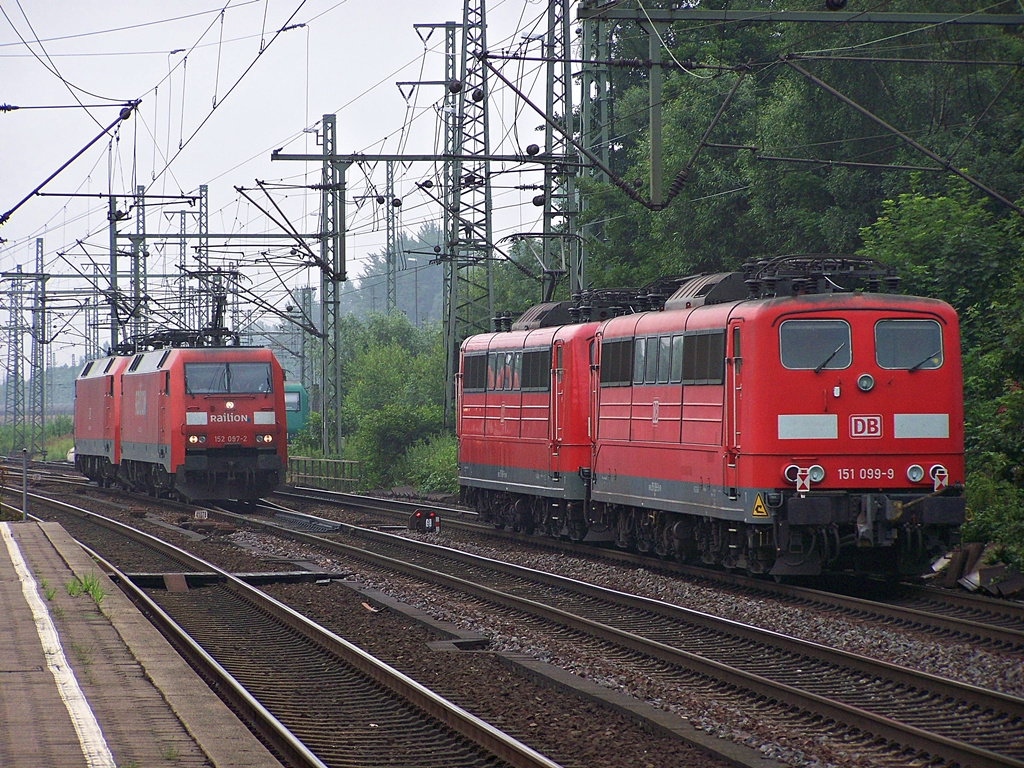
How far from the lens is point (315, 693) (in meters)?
10.5

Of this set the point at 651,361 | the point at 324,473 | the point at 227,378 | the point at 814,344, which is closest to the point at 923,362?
the point at 814,344

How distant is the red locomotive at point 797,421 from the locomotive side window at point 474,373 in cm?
616

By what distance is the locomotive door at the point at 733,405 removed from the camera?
50.7 feet

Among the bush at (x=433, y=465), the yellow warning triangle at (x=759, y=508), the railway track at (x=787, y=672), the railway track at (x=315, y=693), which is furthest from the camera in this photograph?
the bush at (x=433, y=465)

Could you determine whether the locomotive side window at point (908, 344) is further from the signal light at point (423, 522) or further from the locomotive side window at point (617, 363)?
the signal light at point (423, 522)

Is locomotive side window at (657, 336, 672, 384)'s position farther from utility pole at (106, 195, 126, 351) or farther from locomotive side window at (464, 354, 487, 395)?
utility pole at (106, 195, 126, 351)

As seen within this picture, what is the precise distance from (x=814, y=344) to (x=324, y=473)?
26695 mm

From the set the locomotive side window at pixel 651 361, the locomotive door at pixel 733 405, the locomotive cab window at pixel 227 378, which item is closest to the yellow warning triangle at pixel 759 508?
Result: the locomotive door at pixel 733 405

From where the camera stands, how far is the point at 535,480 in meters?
21.9

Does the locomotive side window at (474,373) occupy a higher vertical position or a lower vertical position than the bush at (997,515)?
higher

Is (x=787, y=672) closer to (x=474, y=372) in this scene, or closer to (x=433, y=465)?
(x=474, y=372)

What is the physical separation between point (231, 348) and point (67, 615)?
18895 millimetres

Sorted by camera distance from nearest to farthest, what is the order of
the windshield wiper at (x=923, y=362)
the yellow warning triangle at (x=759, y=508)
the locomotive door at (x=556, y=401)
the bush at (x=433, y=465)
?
1. the yellow warning triangle at (x=759, y=508)
2. the windshield wiper at (x=923, y=362)
3. the locomotive door at (x=556, y=401)
4. the bush at (x=433, y=465)

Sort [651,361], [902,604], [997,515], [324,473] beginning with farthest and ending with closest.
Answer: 1. [324,473]
2. [651,361]
3. [997,515]
4. [902,604]
